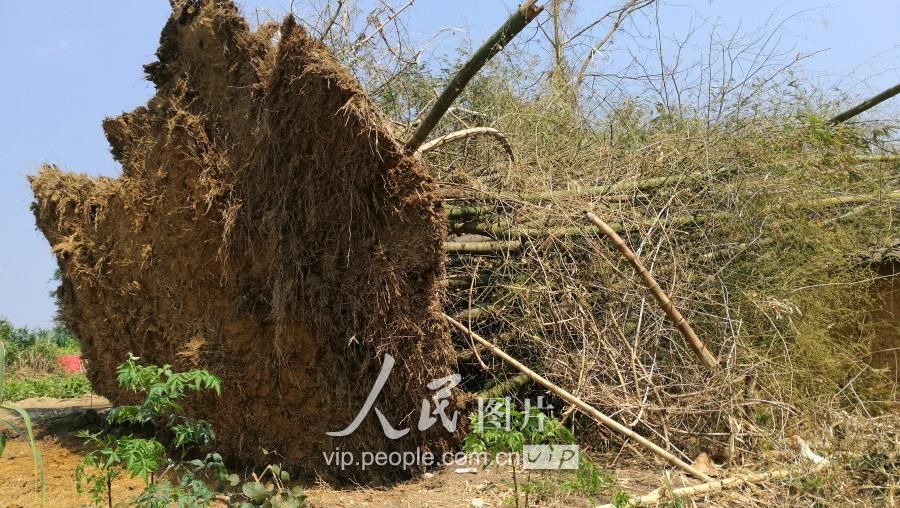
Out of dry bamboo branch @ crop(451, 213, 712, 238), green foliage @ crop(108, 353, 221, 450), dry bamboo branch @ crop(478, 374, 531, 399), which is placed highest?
dry bamboo branch @ crop(451, 213, 712, 238)

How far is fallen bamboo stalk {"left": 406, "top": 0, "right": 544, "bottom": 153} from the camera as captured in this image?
12.2ft

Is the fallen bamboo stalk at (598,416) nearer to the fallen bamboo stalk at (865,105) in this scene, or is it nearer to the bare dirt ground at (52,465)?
the bare dirt ground at (52,465)

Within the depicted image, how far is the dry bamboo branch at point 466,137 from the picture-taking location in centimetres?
492

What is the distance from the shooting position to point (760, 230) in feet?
18.6

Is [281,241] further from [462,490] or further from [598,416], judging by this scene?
[598,416]

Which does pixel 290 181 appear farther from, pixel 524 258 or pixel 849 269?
pixel 849 269

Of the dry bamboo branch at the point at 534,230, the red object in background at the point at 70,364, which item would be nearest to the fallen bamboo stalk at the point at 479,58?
the dry bamboo branch at the point at 534,230

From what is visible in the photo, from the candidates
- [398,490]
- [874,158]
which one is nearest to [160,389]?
[398,490]

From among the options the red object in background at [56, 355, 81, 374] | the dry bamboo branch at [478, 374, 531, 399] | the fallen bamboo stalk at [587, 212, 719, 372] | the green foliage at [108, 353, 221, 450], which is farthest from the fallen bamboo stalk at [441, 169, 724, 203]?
the red object in background at [56, 355, 81, 374]

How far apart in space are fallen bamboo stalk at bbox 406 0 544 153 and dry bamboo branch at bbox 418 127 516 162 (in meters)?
0.26

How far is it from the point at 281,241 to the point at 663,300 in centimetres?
245

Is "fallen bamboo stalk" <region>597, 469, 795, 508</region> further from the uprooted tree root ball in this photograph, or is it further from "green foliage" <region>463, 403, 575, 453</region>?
the uprooted tree root ball

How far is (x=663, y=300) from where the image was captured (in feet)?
15.1

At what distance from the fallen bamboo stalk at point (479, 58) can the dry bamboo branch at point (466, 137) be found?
0.87ft
